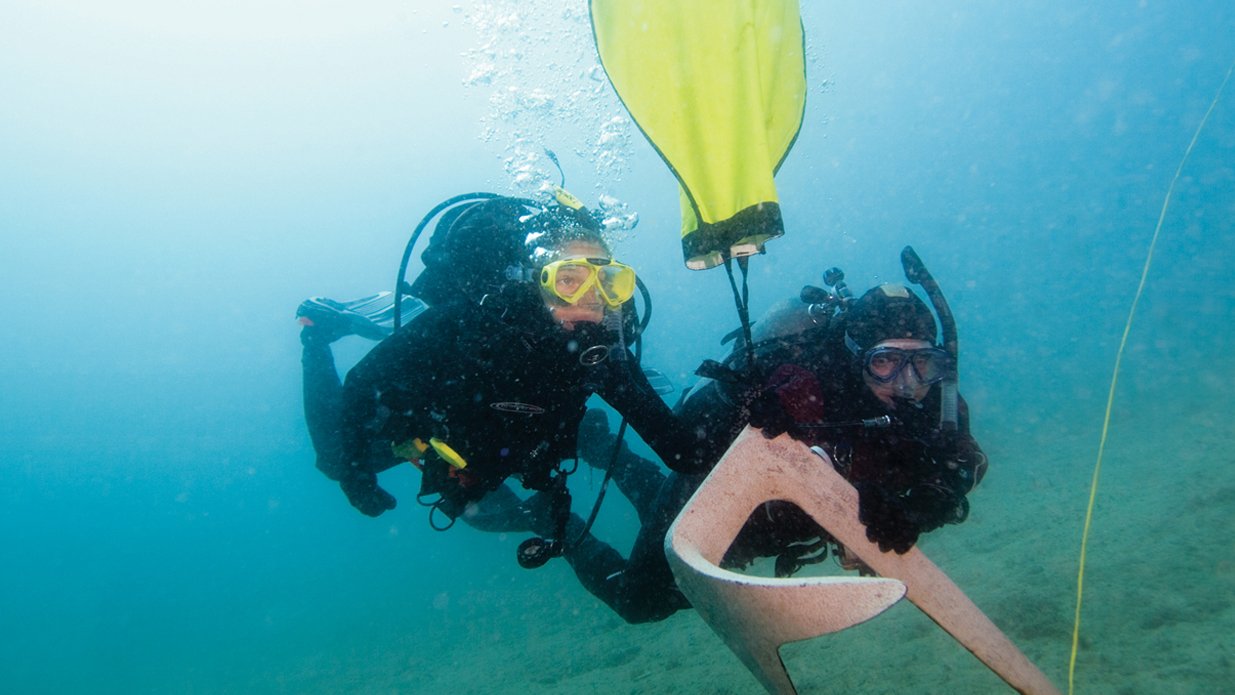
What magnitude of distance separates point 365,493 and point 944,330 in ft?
16.9

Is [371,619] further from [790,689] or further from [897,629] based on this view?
[790,689]

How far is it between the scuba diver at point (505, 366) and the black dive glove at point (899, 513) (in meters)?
1.34

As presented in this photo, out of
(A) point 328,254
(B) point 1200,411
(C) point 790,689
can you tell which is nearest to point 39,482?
(A) point 328,254

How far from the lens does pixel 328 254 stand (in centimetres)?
7306

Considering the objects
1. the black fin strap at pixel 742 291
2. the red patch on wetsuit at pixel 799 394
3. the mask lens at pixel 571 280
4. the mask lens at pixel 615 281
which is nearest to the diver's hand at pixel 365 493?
the mask lens at pixel 571 280

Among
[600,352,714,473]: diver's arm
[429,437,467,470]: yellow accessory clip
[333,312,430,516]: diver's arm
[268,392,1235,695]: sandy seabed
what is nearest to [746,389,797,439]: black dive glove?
[600,352,714,473]: diver's arm

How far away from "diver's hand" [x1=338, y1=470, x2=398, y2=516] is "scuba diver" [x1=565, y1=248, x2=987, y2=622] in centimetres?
254

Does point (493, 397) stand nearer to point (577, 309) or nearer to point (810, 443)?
point (577, 309)

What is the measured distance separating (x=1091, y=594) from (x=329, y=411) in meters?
8.86

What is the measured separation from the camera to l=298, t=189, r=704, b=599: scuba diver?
4.12m

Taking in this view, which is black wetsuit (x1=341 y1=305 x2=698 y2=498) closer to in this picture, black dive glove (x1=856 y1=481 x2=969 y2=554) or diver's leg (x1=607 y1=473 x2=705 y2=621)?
diver's leg (x1=607 y1=473 x2=705 y2=621)

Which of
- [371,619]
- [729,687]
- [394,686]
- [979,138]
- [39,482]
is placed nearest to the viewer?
[729,687]

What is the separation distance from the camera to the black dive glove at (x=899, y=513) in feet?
8.23

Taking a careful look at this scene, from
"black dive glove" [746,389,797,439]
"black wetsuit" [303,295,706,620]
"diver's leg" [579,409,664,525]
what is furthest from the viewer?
"diver's leg" [579,409,664,525]
